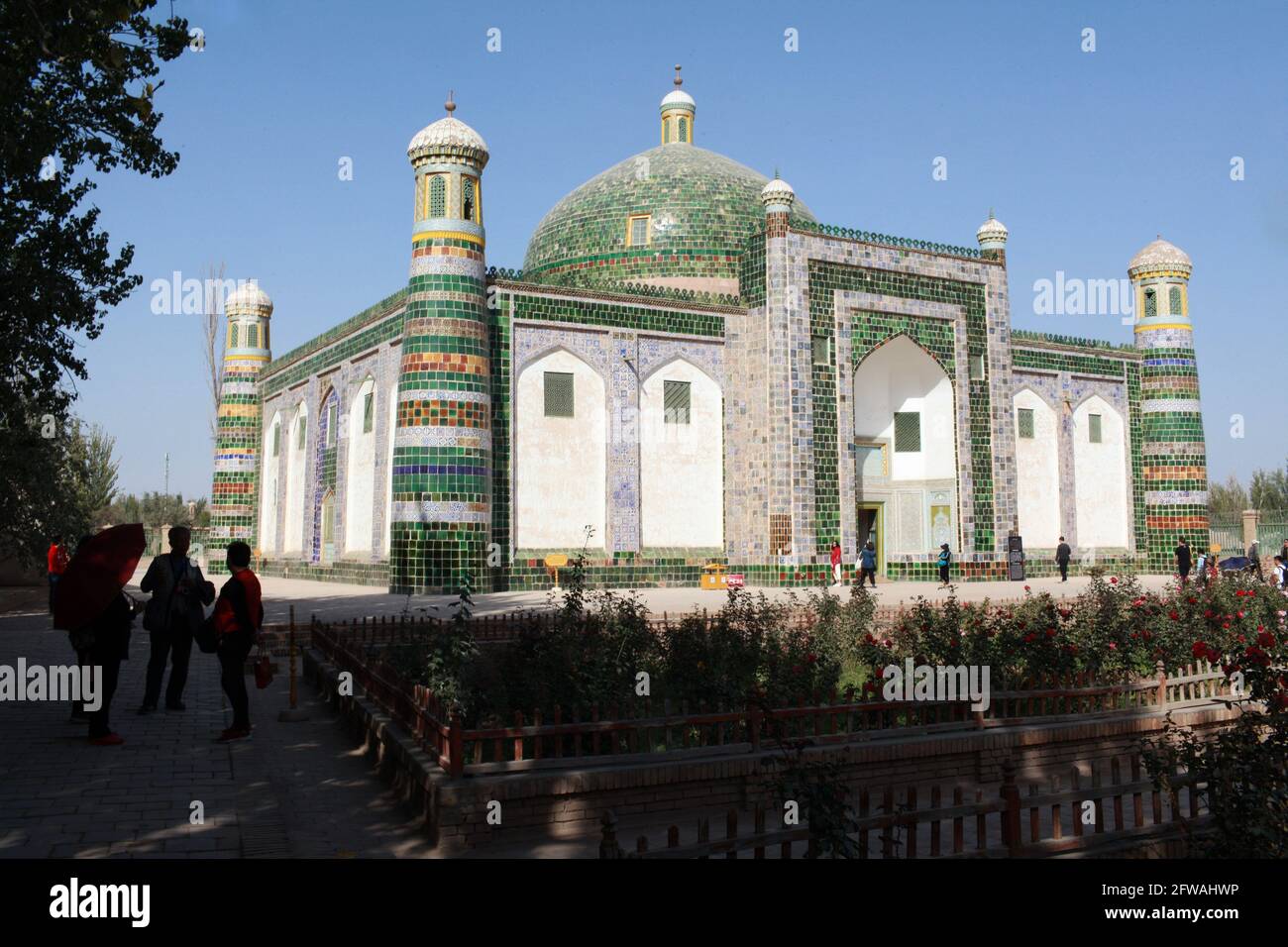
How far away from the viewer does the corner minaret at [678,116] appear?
29.8m

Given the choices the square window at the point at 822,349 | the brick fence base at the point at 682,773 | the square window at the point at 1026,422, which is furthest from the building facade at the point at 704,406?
the brick fence base at the point at 682,773

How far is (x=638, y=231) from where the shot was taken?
2586cm

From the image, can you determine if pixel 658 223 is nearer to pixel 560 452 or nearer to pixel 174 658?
pixel 560 452

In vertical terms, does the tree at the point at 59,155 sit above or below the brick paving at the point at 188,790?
above

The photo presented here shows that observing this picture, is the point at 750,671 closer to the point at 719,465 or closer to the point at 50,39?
the point at 50,39

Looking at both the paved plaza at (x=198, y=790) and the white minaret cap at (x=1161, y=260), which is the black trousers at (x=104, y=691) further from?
the white minaret cap at (x=1161, y=260)

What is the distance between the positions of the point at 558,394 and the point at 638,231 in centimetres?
704

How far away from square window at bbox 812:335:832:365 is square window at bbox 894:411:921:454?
12.4ft

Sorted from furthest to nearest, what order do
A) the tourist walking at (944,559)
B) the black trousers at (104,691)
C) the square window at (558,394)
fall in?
the tourist walking at (944,559), the square window at (558,394), the black trousers at (104,691)

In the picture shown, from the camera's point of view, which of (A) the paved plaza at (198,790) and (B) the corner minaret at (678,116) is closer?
(A) the paved plaza at (198,790)

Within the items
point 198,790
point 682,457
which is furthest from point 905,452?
point 198,790
